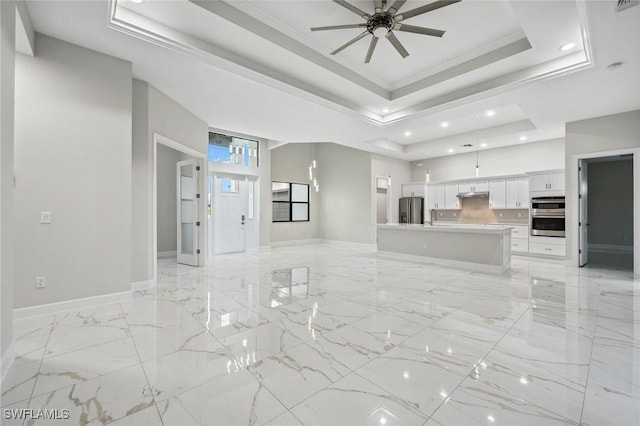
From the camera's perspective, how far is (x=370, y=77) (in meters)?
4.95

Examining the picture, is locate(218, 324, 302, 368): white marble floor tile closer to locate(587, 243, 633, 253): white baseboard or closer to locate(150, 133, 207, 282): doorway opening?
locate(150, 133, 207, 282): doorway opening

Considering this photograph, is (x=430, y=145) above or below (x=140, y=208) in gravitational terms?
above

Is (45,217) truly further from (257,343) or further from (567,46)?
(567,46)

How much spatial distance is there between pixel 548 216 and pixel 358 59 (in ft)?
19.9

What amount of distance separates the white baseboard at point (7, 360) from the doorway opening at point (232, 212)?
537 cm

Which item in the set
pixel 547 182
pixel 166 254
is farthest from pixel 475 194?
pixel 166 254

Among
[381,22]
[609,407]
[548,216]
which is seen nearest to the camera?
[609,407]

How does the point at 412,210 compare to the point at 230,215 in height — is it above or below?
above

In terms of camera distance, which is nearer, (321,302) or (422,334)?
(422,334)

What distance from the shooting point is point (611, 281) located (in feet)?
15.6

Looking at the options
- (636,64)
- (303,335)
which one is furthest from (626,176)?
(303,335)

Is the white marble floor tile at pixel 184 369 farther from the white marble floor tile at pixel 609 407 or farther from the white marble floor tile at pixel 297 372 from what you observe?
the white marble floor tile at pixel 609 407

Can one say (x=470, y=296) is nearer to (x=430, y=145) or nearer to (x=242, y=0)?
(x=242, y=0)

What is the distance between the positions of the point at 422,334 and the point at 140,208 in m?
4.16
